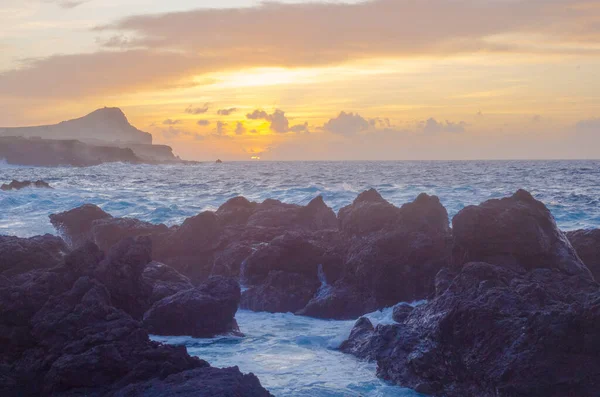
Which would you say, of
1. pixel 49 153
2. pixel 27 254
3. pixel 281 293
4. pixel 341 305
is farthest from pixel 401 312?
pixel 49 153

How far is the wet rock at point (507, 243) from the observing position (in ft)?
32.6

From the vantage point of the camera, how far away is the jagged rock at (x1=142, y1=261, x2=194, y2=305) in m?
10.6

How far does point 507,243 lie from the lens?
9.98 m

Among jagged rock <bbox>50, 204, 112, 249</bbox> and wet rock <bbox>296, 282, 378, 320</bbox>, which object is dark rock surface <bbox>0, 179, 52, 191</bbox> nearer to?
jagged rock <bbox>50, 204, 112, 249</bbox>

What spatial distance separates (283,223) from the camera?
1634 centimetres

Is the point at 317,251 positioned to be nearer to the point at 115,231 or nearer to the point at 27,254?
the point at 115,231

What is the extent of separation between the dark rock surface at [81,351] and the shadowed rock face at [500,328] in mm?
2328

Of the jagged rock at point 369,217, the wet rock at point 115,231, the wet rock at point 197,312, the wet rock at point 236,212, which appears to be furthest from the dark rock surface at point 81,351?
the wet rock at point 236,212

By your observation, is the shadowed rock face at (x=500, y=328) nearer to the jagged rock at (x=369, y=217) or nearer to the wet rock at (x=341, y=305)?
the wet rock at (x=341, y=305)

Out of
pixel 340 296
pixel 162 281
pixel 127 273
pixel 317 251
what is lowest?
pixel 340 296

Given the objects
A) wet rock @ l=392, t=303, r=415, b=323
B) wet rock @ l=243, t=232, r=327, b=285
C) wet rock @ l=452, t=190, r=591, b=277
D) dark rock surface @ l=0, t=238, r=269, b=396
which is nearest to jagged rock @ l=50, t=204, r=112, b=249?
wet rock @ l=243, t=232, r=327, b=285

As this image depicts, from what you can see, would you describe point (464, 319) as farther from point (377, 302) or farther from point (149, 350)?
point (377, 302)

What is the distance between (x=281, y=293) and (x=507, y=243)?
171 inches

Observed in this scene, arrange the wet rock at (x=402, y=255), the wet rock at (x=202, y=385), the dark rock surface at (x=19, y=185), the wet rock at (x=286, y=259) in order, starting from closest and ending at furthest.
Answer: the wet rock at (x=202, y=385) → the wet rock at (x=402, y=255) → the wet rock at (x=286, y=259) → the dark rock surface at (x=19, y=185)
